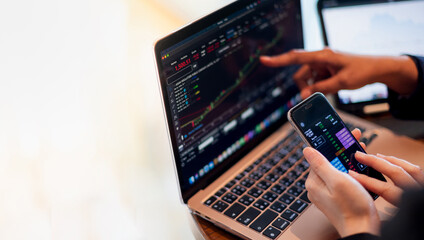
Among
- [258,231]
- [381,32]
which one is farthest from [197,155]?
[381,32]

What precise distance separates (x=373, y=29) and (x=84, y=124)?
735 mm

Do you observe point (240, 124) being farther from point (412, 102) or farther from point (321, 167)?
point (412, 102)

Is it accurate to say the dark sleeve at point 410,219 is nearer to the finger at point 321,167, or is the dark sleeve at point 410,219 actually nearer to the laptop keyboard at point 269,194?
the finger at point 321,167

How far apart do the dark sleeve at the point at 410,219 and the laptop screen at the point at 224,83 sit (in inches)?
16.1

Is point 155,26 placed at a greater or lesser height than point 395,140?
greater

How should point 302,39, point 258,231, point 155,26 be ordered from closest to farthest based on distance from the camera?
point 258,231 < point 302,39 < point 155,26

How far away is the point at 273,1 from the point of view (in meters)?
0.94

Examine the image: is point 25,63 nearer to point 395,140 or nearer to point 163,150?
point 163,150

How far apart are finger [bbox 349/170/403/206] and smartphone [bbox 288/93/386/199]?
0.06 meters

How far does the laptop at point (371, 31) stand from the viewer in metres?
1.09

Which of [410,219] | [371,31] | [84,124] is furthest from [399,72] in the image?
[84,124]

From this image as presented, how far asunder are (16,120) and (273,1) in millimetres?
579

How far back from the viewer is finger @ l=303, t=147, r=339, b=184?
68 cm

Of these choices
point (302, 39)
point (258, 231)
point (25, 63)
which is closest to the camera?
point (258, 231)
